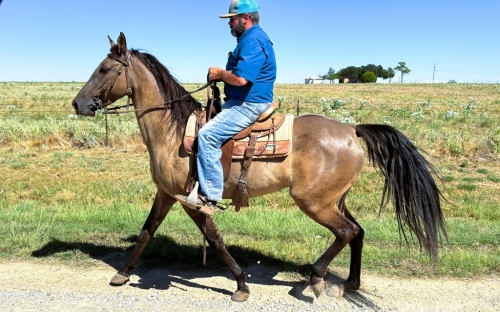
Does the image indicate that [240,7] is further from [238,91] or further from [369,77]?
[369,77]

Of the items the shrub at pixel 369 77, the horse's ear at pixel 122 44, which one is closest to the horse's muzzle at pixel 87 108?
the horse's ear at pixel 122 44

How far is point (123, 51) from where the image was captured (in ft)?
15.5

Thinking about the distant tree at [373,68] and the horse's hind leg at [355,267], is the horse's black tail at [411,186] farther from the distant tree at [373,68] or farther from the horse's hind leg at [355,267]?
the distant tree at [373,68]

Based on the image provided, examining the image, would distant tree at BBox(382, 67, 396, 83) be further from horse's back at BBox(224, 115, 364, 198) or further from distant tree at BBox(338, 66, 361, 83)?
horse's back at BBox(224, 115, 364, 198)

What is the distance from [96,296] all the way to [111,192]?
4.63m

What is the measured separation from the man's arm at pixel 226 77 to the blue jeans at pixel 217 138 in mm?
302

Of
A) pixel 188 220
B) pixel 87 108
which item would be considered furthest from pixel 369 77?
pixel 87 108

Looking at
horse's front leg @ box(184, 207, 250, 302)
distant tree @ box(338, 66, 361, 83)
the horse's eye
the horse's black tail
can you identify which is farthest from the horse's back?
distant tree @ box(338, 66, 361, 83)

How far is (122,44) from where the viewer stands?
15.3 ft

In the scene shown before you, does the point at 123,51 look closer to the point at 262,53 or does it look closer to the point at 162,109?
the point at 162,109

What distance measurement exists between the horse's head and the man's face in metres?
1.14

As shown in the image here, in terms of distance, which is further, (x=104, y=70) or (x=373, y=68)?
(x=373, y=68)

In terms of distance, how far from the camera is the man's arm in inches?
168

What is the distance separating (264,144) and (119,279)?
2.30 metres
